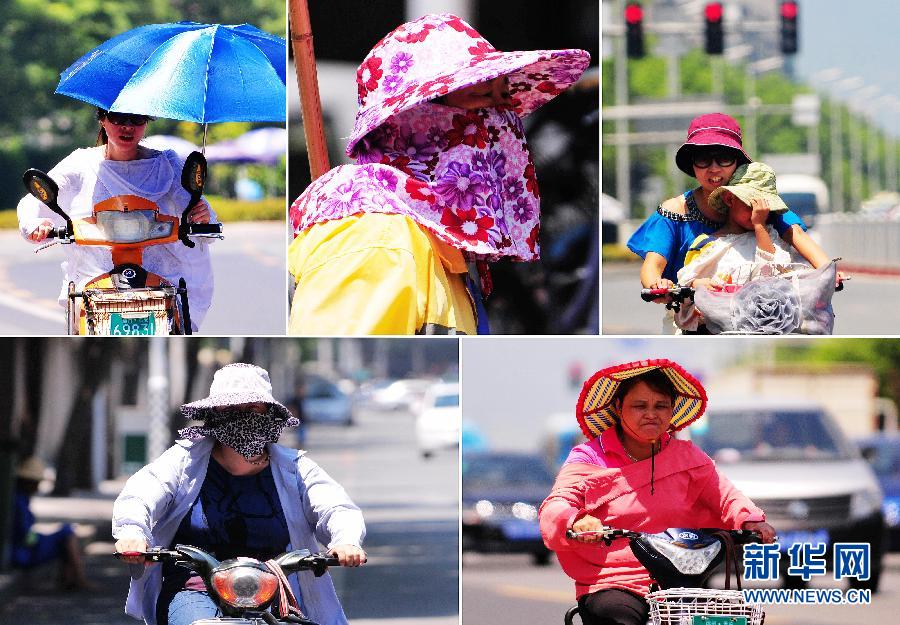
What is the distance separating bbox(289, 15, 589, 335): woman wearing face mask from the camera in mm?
4191

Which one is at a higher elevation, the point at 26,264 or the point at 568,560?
the point at 26,264

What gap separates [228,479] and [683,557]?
1.32 metres

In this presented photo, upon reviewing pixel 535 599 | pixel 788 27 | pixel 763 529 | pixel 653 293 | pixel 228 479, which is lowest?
pixel 535 599

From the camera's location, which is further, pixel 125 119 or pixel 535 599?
pixel 535 599

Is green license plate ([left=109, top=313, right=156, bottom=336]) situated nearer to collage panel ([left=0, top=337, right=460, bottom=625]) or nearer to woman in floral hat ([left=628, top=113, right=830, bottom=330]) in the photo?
collage panel ([left=0, top=337, right=460, bottom=625])

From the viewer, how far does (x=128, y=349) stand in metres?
6.20

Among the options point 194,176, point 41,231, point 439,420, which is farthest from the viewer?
point 194,176

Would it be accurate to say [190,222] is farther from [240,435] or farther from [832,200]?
[832,200]

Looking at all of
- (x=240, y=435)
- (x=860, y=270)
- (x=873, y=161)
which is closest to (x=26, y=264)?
(x=240, y=435)

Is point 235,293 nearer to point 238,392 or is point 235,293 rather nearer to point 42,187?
point 42,187

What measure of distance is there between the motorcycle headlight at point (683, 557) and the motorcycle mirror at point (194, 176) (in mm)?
2493

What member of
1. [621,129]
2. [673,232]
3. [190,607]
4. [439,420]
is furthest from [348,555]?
[621,129]

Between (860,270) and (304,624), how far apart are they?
26104 millimetres

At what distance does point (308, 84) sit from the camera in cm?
557
